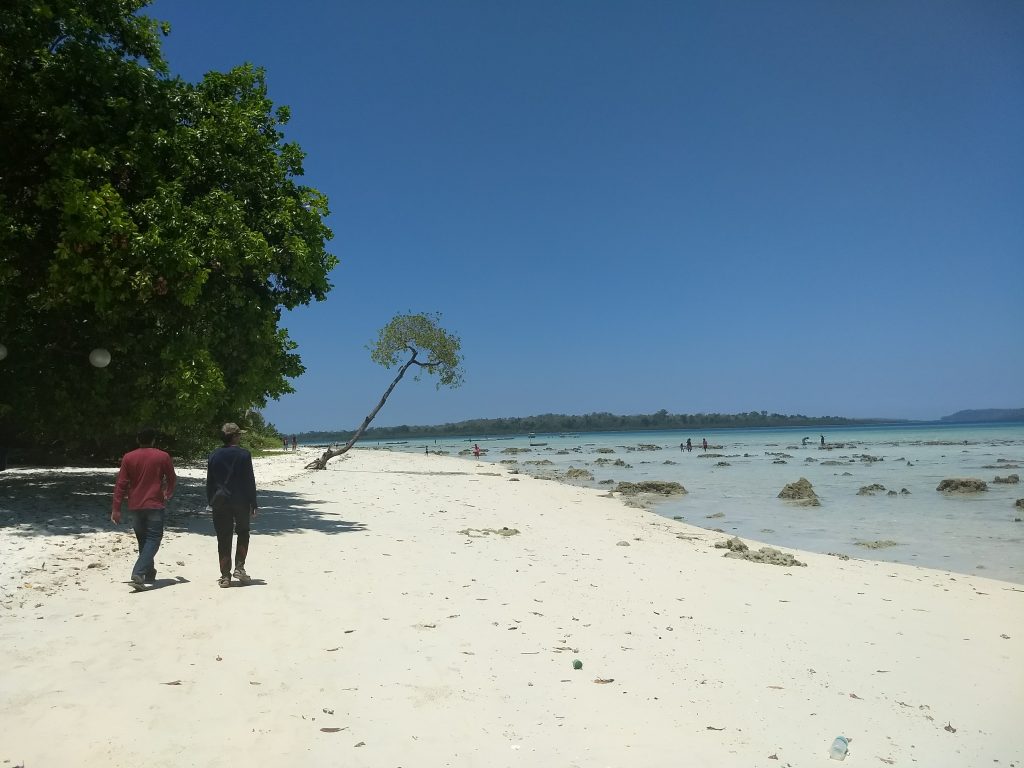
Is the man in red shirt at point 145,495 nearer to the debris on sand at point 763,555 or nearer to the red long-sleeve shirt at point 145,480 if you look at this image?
the red long-sleeve shirt at point 145,480

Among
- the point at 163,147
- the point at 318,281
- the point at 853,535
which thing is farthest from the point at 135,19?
the point at 853,535

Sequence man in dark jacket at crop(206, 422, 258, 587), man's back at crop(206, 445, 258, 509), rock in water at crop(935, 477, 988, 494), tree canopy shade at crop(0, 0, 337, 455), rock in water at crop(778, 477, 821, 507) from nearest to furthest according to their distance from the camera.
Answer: man in dark jacket at crop(206, 422, 258, 587), man's back at crop(206, 445, 258, 509), tree canopy shade at crop(0, 0, 337, 455), rock in water at crop(778, 477, 821, 507), rock in water at crop(935, 477, 988, 494)

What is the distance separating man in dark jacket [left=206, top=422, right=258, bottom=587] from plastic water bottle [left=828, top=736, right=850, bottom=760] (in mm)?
6983

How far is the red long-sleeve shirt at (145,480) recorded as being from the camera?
831 centimetres

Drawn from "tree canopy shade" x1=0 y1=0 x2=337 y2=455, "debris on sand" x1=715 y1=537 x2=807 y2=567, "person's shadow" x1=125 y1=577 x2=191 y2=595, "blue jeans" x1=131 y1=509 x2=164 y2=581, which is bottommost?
"debris on sand" x1=715 y1=537 x2=807 y2=567

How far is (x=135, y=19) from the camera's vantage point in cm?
1382

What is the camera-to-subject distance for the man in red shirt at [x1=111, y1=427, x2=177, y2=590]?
8.08 metres

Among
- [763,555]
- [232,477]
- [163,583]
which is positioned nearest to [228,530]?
[232,477]

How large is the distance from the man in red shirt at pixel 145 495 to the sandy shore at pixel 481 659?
1.42 ft

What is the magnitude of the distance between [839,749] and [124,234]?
12645 mm

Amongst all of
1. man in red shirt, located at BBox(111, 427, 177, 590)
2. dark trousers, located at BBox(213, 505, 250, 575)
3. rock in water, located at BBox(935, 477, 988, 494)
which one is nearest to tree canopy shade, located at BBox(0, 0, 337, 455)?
man in red shirt, located at BBox(111, 427, 177, 590)

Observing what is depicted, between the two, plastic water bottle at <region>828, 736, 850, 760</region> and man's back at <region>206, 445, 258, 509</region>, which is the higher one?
man's back at <region>206, 445, 258, 509</region>

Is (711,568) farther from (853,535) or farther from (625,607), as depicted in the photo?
(853,535)

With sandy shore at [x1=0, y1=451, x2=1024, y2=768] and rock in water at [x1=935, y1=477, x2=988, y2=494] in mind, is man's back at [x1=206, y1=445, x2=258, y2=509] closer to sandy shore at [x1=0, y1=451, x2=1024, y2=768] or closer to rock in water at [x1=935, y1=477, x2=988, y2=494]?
sandy shore at [x1=0, y1=451, x2=1024, y2=768]
